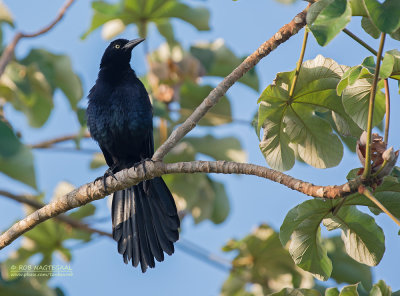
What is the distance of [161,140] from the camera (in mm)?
4988

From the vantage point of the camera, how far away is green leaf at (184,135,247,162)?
502 centimetres

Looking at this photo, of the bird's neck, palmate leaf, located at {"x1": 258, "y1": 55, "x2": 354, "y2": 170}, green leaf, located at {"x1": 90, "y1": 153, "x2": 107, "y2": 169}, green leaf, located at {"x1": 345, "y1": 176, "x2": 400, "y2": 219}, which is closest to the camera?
green leaf, located at {"x1": 345, "y1": 176, "x2": 400, "y2": 219}

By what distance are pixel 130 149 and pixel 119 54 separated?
1.01 meters

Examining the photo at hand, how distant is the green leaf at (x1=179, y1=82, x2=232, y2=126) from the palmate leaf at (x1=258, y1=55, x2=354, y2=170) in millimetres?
1989

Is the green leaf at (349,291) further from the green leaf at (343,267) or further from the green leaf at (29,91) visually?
the green leaf at (29,91)

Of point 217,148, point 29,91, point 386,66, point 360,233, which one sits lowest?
point 360,233

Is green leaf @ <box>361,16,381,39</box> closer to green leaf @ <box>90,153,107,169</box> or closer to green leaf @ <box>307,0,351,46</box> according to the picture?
green leaf @ <box>307,0,351,46</box>

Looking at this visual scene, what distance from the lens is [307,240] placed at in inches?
107

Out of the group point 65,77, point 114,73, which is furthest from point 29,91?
point 114,73

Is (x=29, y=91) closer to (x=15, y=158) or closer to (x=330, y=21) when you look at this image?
(x=15, y=158)

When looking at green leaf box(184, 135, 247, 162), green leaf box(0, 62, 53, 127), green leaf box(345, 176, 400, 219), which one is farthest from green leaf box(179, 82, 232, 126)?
green leaf box(345, 176, 400, 219)

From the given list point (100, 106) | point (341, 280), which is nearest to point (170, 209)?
point (100, 106)

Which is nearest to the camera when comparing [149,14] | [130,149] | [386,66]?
[386,66]

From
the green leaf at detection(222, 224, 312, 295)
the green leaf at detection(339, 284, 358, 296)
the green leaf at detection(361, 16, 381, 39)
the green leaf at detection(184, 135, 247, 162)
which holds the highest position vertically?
the green leaf at detection(184, 135, 247, 162)
